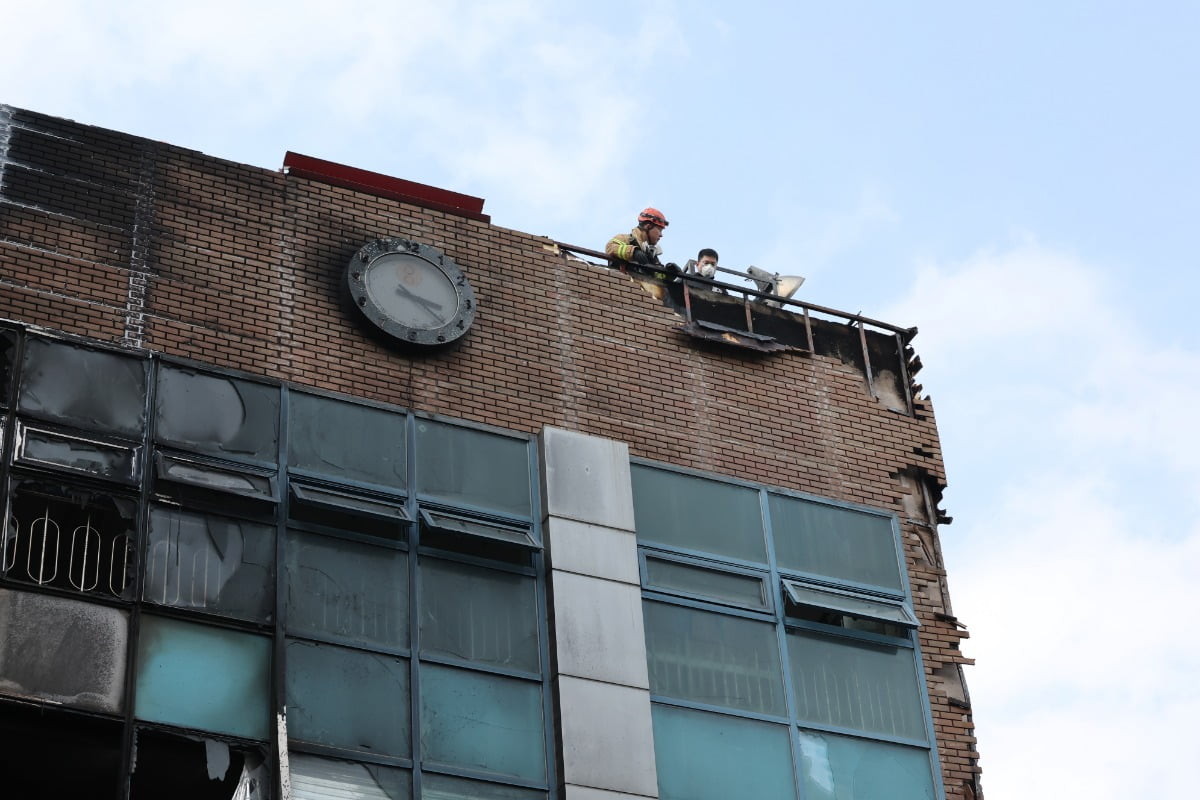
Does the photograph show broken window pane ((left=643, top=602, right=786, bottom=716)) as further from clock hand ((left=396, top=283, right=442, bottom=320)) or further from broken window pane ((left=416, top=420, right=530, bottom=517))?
clock hand ((left=396, top=283, right=442, bottom=320))

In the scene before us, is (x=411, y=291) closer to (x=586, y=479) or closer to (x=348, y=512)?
(x=586, y=479)

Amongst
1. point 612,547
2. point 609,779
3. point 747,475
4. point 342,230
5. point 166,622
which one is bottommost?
point 609,779

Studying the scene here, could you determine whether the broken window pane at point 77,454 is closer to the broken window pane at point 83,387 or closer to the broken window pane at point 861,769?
the broken window pane at point 83,387

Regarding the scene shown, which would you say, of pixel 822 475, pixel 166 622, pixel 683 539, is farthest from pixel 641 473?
pixel 166 622

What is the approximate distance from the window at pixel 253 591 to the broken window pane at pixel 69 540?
2 cm

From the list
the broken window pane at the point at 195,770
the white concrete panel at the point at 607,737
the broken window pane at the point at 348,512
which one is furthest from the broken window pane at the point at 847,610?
the broken window pane at the point at 195,770

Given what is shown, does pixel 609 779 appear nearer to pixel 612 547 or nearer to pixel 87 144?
pixel 612 547

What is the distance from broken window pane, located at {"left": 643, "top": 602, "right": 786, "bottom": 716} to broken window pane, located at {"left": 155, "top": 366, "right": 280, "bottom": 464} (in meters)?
3.73

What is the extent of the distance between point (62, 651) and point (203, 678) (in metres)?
1.13

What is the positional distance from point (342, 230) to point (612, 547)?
3974mm

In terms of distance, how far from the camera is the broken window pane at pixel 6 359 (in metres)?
14.8

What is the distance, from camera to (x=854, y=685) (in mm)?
17234

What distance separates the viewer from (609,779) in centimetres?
1533

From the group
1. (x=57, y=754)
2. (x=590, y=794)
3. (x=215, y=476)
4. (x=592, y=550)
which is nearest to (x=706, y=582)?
(x=592, y=550)
